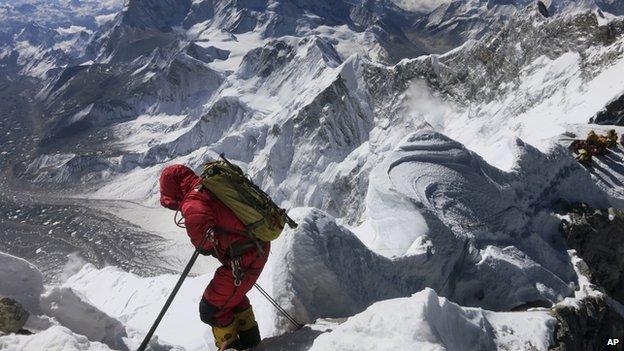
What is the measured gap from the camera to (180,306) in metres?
11.6

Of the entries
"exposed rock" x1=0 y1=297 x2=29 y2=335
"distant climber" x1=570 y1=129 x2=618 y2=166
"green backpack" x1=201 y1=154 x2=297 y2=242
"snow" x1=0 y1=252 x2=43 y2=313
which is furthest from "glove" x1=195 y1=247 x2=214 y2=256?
"distant climber" x1=570 y1=129 x2=618 y2=166

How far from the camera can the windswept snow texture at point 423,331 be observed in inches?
188

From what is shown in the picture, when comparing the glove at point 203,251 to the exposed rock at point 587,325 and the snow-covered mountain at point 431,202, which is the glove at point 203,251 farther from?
the exposed rock at point 587,325

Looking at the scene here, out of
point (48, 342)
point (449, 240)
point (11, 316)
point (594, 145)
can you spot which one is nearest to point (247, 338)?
point (48, 342)

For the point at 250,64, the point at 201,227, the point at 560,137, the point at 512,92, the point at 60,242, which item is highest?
the point at 201,227

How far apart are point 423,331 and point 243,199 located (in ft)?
8.23

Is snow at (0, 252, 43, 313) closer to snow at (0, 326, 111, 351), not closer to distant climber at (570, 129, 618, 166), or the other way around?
snow at (0, 326, 111, 351)

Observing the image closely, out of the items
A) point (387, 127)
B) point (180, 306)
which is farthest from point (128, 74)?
point (180, 306)

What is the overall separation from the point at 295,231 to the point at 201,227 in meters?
2.05

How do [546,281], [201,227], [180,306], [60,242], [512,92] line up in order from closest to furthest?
[201,227] → [546,281] → [180,306] → [512,92] → [60,242]

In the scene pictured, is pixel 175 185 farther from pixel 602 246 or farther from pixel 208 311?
pixel 602 246

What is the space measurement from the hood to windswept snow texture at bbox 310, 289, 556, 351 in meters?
2.44

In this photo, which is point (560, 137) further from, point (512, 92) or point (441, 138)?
point (512, 92)

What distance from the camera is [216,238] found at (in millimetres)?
5734
